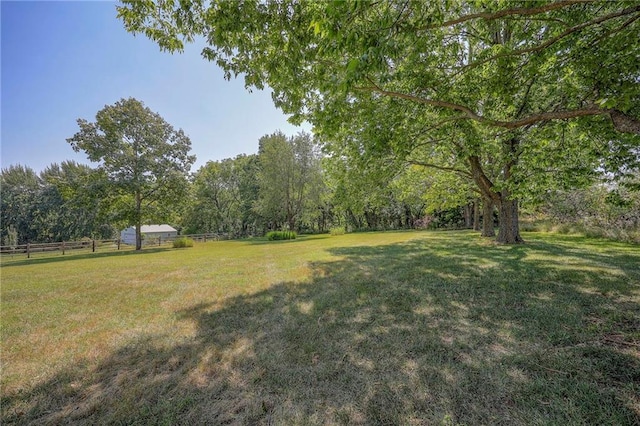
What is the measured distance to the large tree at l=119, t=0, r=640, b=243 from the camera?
3.22m

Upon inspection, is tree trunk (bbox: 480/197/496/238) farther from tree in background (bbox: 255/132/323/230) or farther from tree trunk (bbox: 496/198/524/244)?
tree in background (bbox: 255/132/323/230)

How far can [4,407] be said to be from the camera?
90.7 inches

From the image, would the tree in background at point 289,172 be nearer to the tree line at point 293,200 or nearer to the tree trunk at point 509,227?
the tree line at point 293,200

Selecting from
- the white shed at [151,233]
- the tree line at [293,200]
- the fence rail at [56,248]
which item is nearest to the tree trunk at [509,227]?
the tree line at [293,200]

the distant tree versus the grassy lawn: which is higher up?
the distant tree

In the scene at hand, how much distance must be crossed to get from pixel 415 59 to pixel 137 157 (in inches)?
860

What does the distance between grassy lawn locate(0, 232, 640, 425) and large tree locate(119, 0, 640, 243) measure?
313cm

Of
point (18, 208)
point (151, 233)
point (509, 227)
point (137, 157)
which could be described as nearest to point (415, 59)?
point (509, 227)

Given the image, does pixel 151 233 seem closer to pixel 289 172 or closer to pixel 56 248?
pixel 56 248

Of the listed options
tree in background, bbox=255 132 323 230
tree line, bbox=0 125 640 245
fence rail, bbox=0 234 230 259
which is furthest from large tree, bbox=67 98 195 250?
tree in background, bbox=255 132 323 230

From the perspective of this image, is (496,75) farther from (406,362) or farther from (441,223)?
(441,223)

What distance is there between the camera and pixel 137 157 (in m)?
19.5

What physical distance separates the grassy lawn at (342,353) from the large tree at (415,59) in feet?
10.3

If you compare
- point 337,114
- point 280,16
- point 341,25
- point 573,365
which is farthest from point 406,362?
point 280,16
